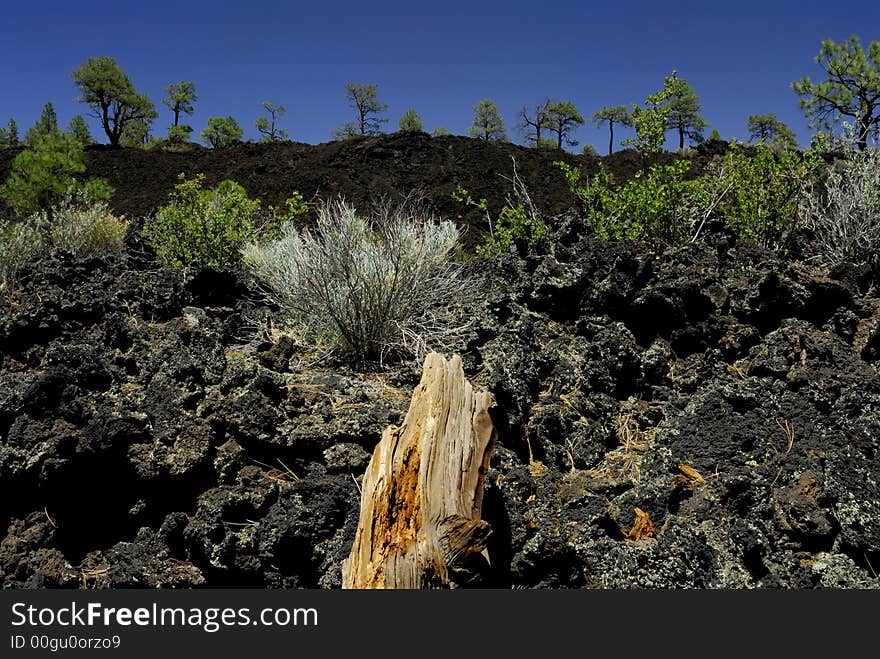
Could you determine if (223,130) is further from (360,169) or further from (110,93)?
(360,169)

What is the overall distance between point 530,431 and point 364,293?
4.96 feet

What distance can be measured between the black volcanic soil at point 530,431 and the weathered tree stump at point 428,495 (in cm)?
36

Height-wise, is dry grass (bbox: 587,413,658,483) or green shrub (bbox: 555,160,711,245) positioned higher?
green shrub (bbox: 555,160,711,245)

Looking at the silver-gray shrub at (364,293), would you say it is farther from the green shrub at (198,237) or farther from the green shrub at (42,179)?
the green shrub at (42,179)

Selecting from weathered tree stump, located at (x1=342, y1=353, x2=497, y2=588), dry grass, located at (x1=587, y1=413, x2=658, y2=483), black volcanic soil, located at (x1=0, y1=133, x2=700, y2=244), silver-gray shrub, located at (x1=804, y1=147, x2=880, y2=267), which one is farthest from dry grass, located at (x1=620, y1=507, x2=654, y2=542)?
black volcanic soil, located at (x1=0, y1=133, x2=700, y2=244)

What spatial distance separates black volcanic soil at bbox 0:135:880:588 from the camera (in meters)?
2.51

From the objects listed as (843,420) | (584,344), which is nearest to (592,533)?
(843,420)

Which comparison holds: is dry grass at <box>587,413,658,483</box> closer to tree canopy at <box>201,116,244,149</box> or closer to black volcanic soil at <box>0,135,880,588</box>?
black volcanic soil at <box>0,135,880,588</box>

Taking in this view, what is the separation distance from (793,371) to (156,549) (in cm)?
325

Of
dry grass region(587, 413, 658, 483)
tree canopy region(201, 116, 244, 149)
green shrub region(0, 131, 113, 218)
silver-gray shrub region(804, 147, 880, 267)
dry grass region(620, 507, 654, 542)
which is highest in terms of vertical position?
tree canopy region(201, 116, 244, 149)

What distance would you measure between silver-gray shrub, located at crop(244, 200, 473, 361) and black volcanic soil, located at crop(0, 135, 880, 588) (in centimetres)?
26

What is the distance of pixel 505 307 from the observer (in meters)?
4.42

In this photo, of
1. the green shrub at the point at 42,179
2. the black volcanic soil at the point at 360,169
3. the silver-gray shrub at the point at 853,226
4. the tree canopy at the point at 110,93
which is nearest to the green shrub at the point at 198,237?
the green shrub at the point at 42,179

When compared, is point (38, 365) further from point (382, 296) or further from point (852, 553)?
point (852, 553)
